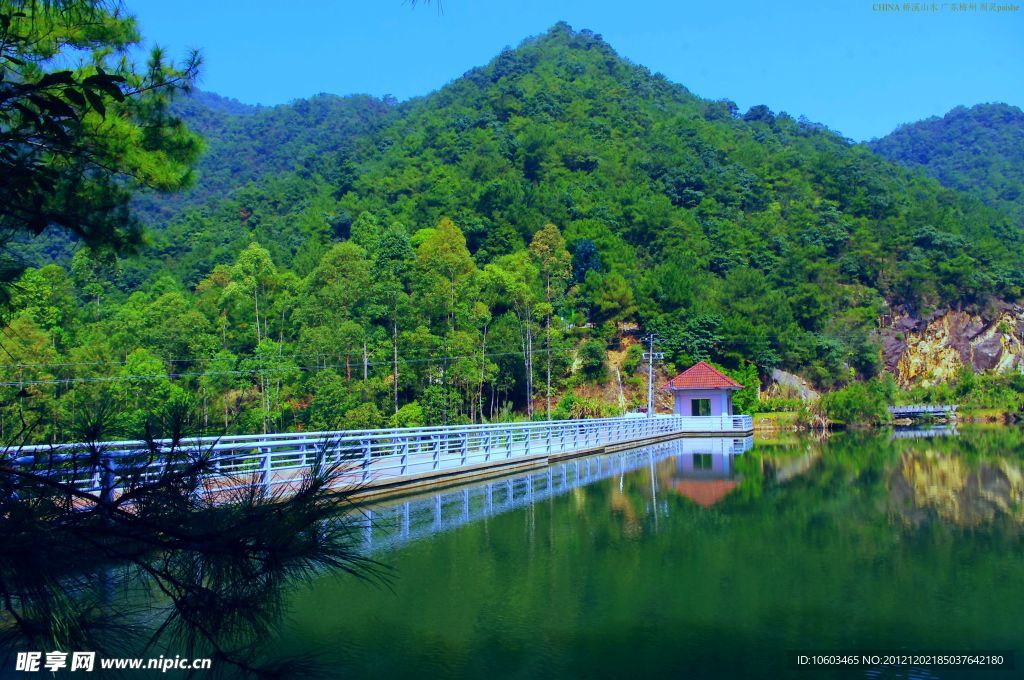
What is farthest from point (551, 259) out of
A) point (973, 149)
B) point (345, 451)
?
point (973, 149)

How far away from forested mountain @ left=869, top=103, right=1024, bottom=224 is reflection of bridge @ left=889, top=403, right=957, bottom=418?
161 feet

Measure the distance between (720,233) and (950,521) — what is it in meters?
55.3

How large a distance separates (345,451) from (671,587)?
3.56 metres

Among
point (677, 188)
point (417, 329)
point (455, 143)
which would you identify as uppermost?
point (455, 143)

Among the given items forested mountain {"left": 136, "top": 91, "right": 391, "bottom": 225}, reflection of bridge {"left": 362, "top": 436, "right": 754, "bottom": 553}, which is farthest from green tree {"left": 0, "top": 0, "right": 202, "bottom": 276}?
forested mountain {"left": 136, "top": 91, "right": 391, "bottom": 225}

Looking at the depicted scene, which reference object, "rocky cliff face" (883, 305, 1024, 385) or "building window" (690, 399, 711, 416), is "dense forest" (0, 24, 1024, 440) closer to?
"rocky cliff face" (883, 305, 1024, 385)

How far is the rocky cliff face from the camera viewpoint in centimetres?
4997

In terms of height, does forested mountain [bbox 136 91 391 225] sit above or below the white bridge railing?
above

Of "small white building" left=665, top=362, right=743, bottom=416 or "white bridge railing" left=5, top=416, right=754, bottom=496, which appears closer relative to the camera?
"white bridge railing" left=5, top=416, right=754, bottom=496

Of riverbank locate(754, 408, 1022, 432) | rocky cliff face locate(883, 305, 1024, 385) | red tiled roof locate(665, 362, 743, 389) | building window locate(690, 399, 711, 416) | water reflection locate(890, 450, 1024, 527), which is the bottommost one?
riverbank locate(754, 408, 1022, 432)

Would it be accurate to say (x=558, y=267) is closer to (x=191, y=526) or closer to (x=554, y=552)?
(x=554, y=552)

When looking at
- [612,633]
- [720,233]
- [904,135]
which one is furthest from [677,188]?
[904,135]

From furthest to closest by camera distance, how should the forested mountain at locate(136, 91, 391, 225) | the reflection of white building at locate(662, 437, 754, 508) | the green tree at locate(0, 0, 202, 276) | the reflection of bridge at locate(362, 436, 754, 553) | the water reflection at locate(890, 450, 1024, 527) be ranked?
the forested mountain at locate(136, 91, 391, 225) < the reflection of white building at locate(662, 437, 754, 508) < the water reflection at locate(890, 450, 1024, 527) < the reflection of bridge at locate(362, 436, 754, 553) < the green tree at locate(0, 0, 202, 276)

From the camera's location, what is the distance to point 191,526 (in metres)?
2.58
